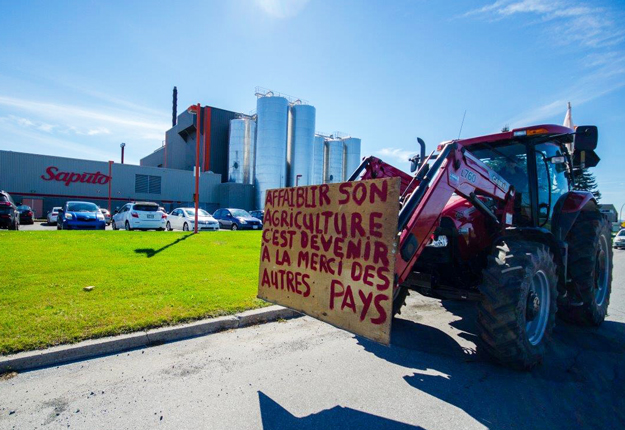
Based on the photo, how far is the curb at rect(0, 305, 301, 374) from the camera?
11.3ft

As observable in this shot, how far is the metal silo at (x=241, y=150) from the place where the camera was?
136 feet

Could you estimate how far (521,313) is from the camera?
142 inches

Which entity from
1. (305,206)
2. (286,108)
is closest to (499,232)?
(305,206)

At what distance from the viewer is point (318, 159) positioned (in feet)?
148

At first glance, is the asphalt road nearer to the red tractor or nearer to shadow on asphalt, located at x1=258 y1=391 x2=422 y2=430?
shadow on asphalt, located at x1=258 y1=391 x2=422 y2=430

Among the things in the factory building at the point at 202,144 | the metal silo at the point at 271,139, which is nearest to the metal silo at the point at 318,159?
the metal silo at the point at 271,139

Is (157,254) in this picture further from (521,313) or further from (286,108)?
(286,108)

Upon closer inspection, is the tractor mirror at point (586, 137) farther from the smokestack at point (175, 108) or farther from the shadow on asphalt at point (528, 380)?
the smokestack at point (175, 108)

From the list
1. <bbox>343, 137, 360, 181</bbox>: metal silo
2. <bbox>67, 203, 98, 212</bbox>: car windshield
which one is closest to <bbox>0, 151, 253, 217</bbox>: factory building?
<bbox>343, 137, 360, 181</bbox>: metal silo

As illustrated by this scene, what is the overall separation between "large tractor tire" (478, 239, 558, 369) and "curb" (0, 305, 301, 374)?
9.66 ft

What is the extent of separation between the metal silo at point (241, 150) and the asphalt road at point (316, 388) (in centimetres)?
3879

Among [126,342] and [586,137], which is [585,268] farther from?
[126,342]

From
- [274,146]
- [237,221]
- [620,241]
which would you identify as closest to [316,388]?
[237,221]

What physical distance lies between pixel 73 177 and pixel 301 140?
23821 millimetres
